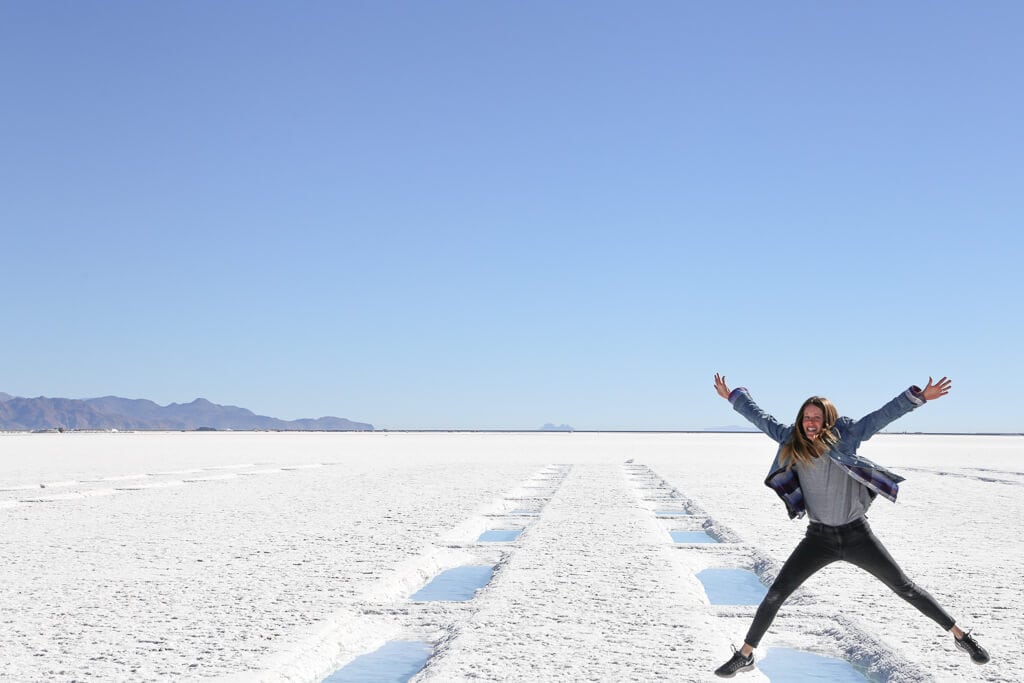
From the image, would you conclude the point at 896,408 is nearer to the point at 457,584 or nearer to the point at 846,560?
the point at 846,560

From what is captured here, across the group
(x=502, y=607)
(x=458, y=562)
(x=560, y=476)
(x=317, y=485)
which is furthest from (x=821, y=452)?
(x=560, y=476)

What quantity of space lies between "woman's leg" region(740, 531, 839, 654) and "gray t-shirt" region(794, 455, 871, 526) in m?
0.14

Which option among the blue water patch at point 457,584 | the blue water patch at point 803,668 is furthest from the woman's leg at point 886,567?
the blue water patch at point 457,584

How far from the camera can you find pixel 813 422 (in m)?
4.81

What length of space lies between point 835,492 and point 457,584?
4.77 meters

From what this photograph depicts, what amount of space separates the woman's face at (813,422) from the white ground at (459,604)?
5.03 feet

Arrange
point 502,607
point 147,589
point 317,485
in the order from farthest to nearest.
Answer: point 317,485, point 147,589, point 502,607

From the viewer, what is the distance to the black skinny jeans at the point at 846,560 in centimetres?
483

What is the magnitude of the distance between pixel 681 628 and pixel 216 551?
5803mm

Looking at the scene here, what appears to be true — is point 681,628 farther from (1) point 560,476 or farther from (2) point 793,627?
(1) point 560,476

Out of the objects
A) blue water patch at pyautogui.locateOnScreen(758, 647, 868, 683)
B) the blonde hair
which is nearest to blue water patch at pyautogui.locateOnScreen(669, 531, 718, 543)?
blue water patch at pyautogui.locateOnScreen(758, 647, 868, 683)

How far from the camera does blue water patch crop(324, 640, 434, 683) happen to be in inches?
219

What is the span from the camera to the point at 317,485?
68.5 feet

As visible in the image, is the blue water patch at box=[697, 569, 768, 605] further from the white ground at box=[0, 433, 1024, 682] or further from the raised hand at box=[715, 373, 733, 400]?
the raised hand at box=[715, 373, 733, 400]
